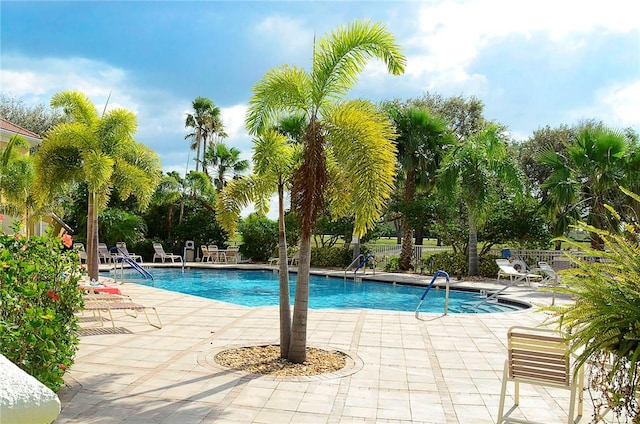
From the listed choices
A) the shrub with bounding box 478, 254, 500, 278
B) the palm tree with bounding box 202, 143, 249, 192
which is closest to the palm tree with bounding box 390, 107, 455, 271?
the shrub with bounding box 478, 254, 500, 278

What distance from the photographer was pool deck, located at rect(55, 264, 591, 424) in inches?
189

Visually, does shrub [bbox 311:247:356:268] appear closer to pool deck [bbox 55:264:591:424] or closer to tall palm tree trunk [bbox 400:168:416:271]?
tall palm tree trunk [bbox 400:168:416:271]

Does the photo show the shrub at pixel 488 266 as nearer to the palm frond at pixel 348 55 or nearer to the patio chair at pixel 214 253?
the patio chair at pixel 214 253

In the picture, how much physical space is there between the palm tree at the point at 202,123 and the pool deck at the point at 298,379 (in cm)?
2835

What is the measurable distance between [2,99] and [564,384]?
37.7m

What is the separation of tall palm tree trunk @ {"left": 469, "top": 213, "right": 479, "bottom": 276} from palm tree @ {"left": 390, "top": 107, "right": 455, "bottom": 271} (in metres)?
2.64

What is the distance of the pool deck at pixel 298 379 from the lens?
4.81 metres

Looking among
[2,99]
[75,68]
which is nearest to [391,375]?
[75,68]

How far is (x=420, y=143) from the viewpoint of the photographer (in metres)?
20.6

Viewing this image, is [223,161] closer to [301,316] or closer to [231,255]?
[231,255]

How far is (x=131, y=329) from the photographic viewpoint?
867cm

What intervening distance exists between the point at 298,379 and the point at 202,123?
33108 mm

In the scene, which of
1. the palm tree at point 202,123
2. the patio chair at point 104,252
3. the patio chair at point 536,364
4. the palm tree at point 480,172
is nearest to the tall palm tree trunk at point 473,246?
the palm tree at point 480,172

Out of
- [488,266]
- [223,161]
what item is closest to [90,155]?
[488,266]
